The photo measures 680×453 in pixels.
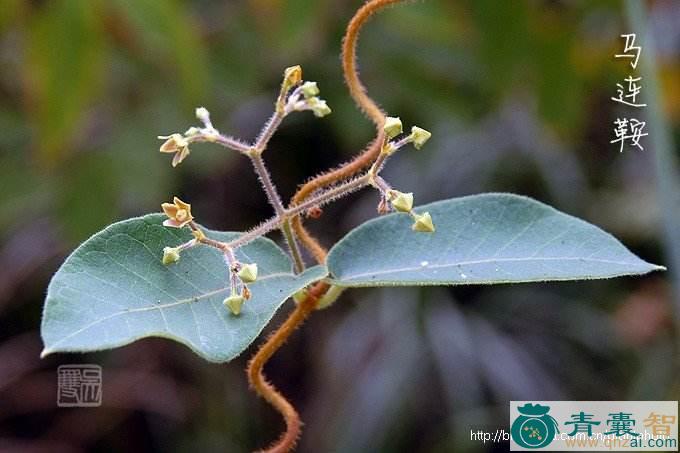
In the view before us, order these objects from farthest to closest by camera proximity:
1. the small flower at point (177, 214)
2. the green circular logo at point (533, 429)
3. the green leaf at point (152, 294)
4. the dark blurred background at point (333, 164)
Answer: the dark blurred background at point (333, 164), the green circular logo at point (533, 429), the small flower at point (177, 214), the green leaf at point (152, 294)

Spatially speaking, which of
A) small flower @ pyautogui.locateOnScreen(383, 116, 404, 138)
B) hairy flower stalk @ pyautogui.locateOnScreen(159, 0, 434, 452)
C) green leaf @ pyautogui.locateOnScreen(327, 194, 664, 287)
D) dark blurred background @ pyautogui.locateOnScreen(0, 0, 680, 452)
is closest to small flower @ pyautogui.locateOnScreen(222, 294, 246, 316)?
hairy flower stalk @ pyautogui.locateOnScreen(159, 0, 434, 452)

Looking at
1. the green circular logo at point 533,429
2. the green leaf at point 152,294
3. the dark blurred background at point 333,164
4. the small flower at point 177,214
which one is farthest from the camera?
the dark blurred background at point 333,164

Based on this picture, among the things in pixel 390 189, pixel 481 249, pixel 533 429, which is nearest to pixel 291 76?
pixel 390 189

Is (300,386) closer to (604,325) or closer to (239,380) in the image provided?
(239,380)

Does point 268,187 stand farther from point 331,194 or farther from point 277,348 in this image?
point 277,348

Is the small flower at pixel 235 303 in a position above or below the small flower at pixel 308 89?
below

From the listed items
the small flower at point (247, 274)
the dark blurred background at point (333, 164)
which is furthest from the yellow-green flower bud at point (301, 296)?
the dark blurred background at point (333, 164)

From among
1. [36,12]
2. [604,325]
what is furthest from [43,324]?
[604,325]

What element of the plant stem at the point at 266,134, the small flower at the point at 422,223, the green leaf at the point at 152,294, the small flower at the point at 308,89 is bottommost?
the green leaf at the point at 152,294

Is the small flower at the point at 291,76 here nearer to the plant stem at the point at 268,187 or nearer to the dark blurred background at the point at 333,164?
the plant stem at the point at 268,187
